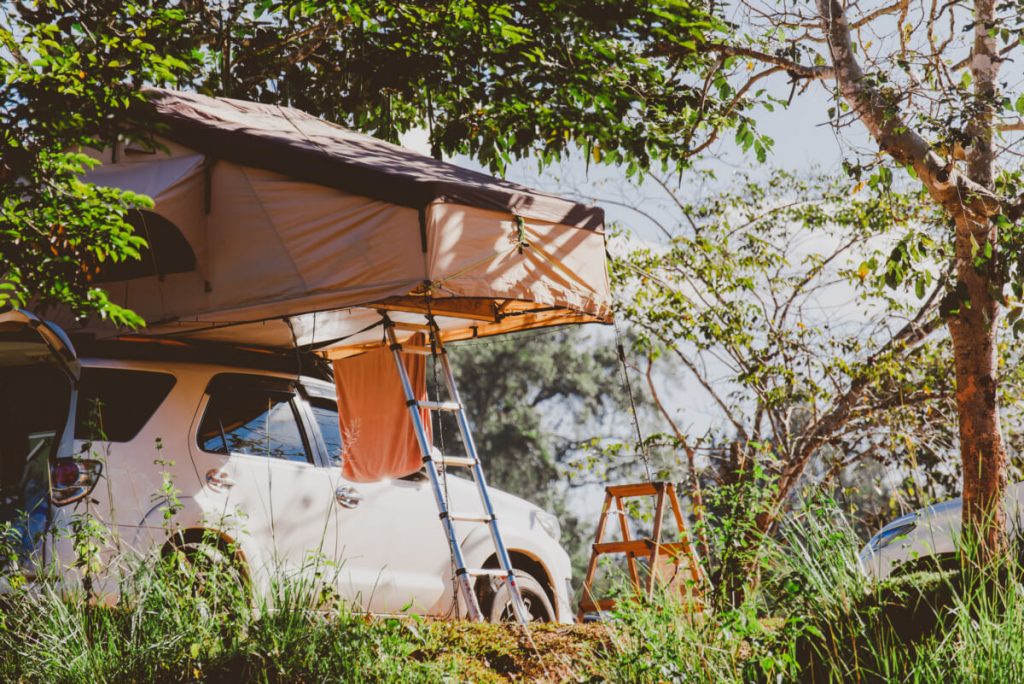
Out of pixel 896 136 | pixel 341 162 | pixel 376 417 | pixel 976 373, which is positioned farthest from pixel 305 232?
pixel 976 373

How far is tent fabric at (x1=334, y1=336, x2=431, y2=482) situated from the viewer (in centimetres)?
779

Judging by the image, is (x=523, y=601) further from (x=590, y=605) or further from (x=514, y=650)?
(x=514, y=650)

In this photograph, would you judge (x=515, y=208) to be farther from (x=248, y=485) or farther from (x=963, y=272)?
(x=963, y=272)

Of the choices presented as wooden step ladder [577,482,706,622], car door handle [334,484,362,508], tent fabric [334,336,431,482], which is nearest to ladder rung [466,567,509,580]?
wooden step ladder [577,482,706,622]

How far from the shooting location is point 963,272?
7.55m

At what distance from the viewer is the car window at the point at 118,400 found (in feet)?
18.8

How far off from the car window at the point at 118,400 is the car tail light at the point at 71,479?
6.9 inches

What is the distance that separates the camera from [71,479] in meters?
5.53

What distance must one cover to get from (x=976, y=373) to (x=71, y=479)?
6.17m

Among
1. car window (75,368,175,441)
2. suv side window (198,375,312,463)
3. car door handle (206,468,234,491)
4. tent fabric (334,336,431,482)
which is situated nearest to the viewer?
car window (75,368,175,441)

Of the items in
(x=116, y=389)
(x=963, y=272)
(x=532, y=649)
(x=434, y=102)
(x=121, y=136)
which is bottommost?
(x=532, y=649)

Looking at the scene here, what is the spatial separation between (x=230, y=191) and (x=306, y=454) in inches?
77.6

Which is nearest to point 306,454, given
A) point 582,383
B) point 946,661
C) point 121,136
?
point 121,136

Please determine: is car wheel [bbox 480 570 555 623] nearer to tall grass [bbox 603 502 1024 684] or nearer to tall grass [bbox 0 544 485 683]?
tall grass [bbox 0 544 485 683]
